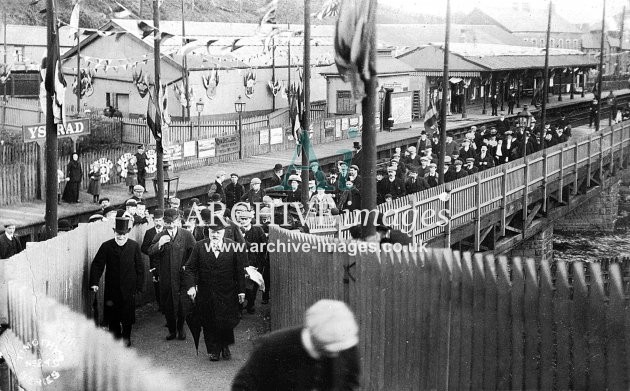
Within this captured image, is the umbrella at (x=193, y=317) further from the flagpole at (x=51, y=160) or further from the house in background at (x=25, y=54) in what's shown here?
the house in background at (x=25, y=54)

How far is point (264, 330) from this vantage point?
1143 centimetres

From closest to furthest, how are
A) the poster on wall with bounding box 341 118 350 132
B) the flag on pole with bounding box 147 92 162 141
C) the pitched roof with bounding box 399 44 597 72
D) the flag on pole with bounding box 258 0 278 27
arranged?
the flag on pole with bounding box 258 0 278 27 < the flag on pole with bounding box 147 92 162 141 < the poster on wall with bounding box 341 118 350 132 < the pitched roof with bounding box 399 44 597 72

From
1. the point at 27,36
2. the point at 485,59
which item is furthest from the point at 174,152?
the point at 27,36

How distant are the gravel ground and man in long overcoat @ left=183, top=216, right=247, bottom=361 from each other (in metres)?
0.27

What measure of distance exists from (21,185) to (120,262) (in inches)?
440

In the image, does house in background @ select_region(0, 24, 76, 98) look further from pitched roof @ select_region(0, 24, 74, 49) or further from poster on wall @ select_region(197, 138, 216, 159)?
poster on wall @ select_region(197, 138, 216, 159)

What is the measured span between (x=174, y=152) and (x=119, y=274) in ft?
51.8

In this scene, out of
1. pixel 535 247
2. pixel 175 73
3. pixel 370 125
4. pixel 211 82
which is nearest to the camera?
pixel 370 125

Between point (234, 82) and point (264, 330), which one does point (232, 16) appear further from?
point (264, 330)

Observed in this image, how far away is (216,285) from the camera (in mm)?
10133

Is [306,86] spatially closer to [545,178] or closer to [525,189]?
[525,189]

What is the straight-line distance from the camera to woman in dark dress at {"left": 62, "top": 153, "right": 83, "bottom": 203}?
20.9 metres

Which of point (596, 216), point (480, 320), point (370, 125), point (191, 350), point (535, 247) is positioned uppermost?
point (370, 125)

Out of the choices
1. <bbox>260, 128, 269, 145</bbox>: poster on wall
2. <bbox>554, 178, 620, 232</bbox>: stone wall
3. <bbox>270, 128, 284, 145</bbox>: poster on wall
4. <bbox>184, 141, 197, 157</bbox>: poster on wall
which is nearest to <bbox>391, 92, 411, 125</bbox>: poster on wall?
<bbox>270, 128, 284, 145</bbox>: poster on wall
